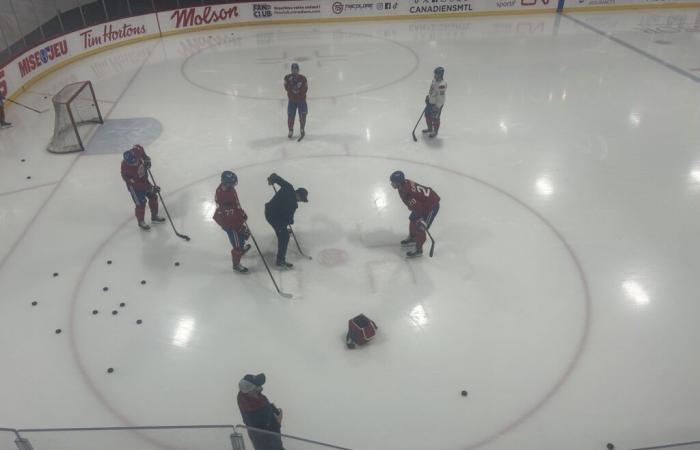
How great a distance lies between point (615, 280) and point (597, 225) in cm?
103

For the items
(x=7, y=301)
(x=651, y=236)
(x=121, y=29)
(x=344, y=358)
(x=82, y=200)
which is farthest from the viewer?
(x=121, y=29)

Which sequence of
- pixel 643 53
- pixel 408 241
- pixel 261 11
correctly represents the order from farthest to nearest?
pixel 261 11, pixel 643 53, pixel 408 241

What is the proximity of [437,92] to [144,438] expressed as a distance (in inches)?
247

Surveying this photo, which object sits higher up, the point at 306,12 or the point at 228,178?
the point at 228,178

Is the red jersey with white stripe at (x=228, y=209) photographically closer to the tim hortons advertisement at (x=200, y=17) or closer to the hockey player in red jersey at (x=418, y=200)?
the hockey player in red jersey at (x=418, y=200)

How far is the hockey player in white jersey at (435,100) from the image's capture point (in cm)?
727

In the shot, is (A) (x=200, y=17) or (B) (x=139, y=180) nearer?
(B) (x=139, y=180)

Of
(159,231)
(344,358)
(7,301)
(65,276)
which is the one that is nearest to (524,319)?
(344,358)

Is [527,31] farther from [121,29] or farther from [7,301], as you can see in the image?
[7,301]

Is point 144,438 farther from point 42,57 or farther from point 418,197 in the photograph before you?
point 42,57

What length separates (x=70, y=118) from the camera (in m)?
7.67

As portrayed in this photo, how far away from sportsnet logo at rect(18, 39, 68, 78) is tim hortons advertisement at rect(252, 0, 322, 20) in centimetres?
573

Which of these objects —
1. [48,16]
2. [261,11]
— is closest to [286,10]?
[261,11]

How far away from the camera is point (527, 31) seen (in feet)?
45.9
